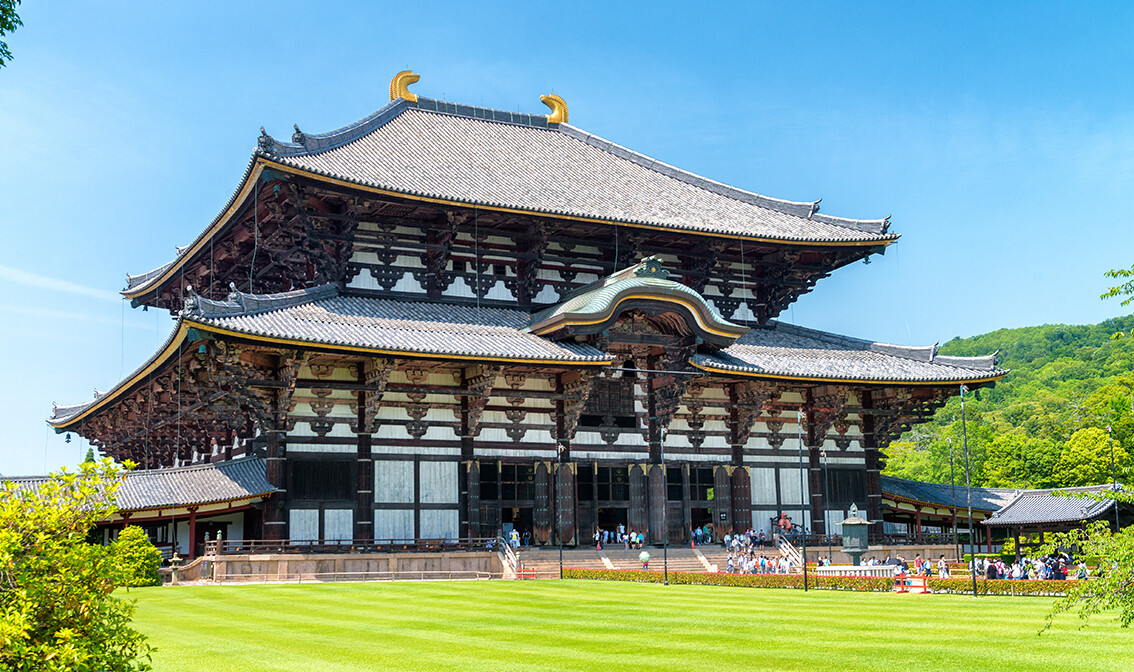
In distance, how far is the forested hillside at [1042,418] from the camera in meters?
84.9

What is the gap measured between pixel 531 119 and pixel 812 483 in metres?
25.0

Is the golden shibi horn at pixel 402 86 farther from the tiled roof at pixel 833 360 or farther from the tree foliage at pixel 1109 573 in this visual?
the tree foliage at pixel 1109 573

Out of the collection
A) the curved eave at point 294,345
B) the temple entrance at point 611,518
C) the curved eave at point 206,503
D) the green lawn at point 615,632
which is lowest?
the green lawn at point 615,632

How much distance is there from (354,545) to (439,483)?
4.13 metres

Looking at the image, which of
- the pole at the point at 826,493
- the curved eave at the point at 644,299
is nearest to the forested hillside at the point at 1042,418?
the pole at the point at 826,493

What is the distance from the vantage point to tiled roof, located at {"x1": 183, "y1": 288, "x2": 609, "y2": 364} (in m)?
36.9

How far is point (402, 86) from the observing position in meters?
56.7

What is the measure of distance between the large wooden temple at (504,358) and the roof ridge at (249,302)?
0.10 meters

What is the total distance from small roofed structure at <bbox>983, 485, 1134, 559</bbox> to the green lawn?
31.3 meters

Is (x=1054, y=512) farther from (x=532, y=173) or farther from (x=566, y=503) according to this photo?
(x=532, y=173)

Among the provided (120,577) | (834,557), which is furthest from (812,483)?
(120,577)

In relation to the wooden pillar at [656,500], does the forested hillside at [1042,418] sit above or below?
above

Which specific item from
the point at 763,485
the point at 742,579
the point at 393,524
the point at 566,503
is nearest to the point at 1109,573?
the point at 742,579

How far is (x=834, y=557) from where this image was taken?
1850 inches
